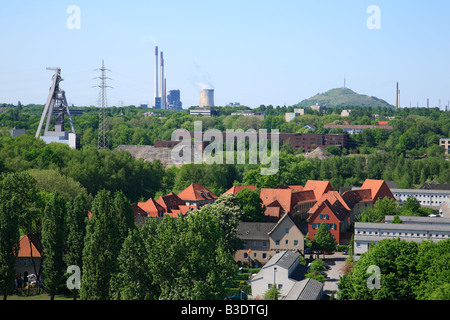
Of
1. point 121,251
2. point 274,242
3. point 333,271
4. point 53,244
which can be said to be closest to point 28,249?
point 53,244

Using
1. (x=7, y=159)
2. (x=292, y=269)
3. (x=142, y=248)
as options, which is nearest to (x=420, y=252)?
(x=292, y=269)

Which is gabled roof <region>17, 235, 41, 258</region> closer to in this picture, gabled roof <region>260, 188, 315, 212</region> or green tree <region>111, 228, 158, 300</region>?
green tree <region>111, 228, 158, 300</region>

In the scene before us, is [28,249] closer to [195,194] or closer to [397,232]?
[195,194]

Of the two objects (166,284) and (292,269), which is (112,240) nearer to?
(166,284)

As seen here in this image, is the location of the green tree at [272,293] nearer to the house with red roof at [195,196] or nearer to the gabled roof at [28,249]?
the gabled roof at [28,249]

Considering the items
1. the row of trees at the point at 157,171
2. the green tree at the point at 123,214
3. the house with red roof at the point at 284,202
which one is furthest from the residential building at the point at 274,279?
the row of trees at the point at 157,171

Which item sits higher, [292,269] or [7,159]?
[7,159]
